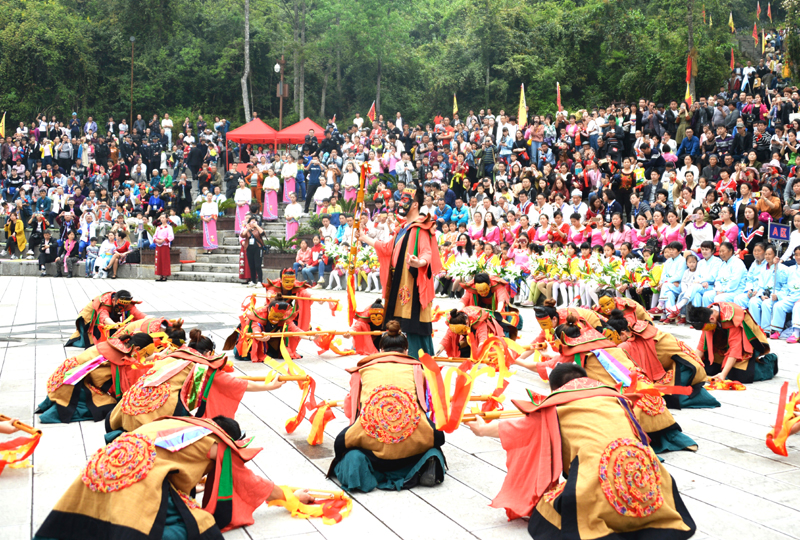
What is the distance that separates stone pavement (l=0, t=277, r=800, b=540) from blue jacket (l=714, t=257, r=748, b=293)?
215 centimetres

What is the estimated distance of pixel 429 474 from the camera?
4387mm

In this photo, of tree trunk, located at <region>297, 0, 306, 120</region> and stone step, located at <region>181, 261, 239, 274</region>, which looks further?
tree trunk, located at <region>297, 0, 306, 120</region>

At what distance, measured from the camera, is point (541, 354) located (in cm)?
794

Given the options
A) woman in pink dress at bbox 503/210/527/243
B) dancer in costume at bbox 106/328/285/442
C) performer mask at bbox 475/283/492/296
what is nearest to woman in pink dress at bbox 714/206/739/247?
woman in pink dress at bbox 503/210/527/243

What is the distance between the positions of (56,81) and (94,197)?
57.2 feet

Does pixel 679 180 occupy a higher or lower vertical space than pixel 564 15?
lower

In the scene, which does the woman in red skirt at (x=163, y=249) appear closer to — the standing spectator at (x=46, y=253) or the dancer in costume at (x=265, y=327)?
the standing spectator at (x=46, y=253)

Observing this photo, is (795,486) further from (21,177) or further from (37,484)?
(21,177)

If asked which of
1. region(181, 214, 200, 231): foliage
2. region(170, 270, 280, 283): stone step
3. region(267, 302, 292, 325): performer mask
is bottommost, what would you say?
region(170, 270, 280, 283): stone step

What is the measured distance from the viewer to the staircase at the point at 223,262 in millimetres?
18955

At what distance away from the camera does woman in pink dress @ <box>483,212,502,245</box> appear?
1470 cm

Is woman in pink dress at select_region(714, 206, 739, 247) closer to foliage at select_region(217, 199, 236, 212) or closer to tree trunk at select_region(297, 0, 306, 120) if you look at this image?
foliage at select_region(217, 199, 236, 212)

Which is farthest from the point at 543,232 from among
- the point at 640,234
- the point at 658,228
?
the point at 658,228

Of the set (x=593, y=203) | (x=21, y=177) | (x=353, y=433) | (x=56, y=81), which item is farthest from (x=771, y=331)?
(x=56, y=81)
